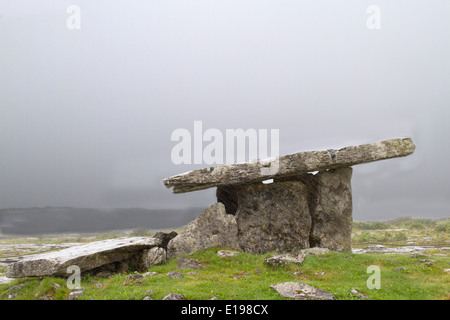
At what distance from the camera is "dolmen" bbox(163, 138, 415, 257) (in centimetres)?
1722

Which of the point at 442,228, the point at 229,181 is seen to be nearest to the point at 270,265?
the point at 229,181

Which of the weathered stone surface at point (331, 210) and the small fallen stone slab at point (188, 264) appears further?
the weathered stone surface at point (331, 210)

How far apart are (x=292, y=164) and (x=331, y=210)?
162 inches

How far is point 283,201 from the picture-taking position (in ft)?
62.7

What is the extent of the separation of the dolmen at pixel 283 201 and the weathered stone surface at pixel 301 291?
6678mm

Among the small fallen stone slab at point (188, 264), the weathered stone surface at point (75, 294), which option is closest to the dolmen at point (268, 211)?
the small fallen stone slab at point (188, 264)

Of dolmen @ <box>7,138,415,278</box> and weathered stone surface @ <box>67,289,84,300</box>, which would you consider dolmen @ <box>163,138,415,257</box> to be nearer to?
dolmen @ <box>7,138,415,278</box>

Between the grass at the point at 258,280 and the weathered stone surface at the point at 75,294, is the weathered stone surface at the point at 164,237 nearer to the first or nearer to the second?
the grass at the point at 258,280

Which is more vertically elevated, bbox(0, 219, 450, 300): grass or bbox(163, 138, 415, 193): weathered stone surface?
bbox(163, 138, 415, 193): weathered stone surface

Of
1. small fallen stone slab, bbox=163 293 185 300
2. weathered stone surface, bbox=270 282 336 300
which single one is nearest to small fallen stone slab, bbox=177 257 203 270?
small fallen stone slab, bbox=163 293 185 300

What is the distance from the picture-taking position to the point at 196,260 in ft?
54.5

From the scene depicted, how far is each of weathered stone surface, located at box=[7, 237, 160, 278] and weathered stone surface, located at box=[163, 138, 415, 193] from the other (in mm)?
3719

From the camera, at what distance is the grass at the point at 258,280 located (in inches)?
462
